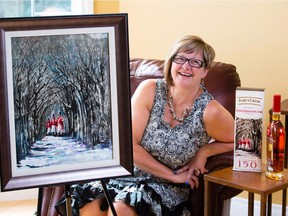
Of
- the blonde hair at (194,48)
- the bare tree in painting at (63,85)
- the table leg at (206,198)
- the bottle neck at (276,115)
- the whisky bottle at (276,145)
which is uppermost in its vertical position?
the blonde hair at (194,48)

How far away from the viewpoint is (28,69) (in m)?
1.53

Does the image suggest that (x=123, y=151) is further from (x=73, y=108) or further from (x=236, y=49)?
(x=236, y=49)

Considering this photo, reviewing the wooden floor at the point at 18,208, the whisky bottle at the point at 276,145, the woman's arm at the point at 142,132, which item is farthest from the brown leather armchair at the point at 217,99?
the wooden floor at the point at 18,208

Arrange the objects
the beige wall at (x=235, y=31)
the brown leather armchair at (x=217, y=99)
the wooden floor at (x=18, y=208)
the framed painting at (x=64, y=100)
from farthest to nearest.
A: the wooden floor at (x=18, y=208), the beige wall at (x=235, y=31), the brown leather armchair at (x=217, y=99), the framed painting at (x=64, y=100)

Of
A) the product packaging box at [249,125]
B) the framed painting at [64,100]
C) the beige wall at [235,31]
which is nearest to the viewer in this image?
the framed painting at [64,100]

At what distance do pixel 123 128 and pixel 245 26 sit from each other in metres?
1.61

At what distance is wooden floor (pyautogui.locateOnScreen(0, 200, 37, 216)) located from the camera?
3.28 metres

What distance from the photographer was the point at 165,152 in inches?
89.4

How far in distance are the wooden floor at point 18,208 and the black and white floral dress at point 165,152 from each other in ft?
3.95

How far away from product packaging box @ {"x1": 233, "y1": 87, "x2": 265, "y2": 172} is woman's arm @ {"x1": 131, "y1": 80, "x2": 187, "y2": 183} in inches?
12.2

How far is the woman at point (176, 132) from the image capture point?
2221 millimetres

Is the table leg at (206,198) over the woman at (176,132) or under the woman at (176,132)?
under

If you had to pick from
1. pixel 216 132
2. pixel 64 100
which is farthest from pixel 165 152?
pixel 64 100

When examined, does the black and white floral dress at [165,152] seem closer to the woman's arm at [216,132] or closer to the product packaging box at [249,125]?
the woman's arm at [216,132]
